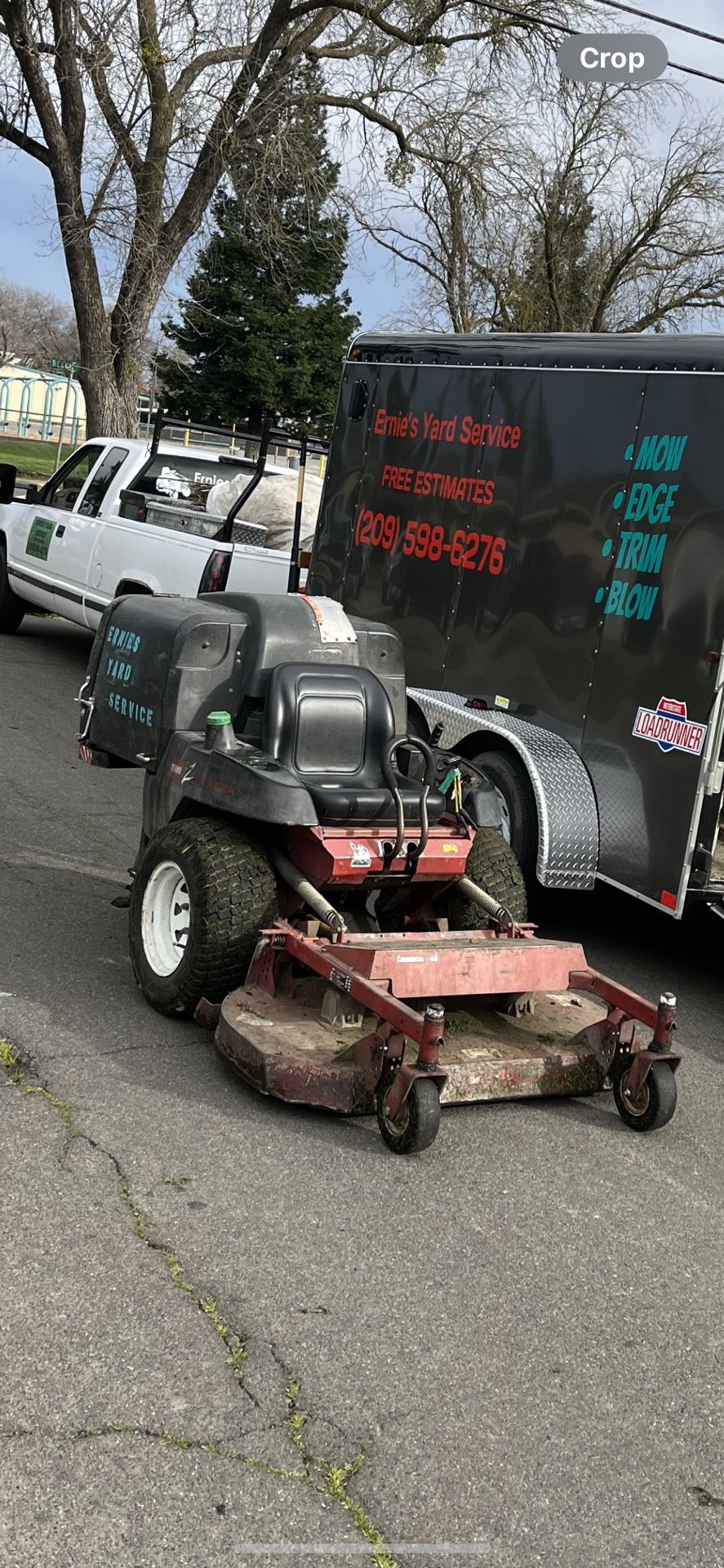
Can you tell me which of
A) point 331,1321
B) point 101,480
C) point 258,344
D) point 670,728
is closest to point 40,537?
point 101,480

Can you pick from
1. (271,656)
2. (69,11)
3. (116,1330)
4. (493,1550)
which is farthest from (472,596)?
(69,11)

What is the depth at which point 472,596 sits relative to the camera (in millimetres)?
8133

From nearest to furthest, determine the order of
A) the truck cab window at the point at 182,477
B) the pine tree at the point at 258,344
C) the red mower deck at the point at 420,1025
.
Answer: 1. the red mower deck at the point at 420,1025
2. the truck cab window at the point at 182,477
3. the pine tree at the point at 258,344

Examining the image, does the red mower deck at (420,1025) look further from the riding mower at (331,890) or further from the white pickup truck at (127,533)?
the white pickup truck at (127,533)

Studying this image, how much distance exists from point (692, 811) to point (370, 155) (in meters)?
17.5

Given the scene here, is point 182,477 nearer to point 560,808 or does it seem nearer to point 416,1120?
point 560,808

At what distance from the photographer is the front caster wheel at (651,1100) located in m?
5.01

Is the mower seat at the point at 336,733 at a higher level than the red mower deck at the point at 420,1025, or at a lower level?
higher

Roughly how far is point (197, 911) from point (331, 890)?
2.30 feet

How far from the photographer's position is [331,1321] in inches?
146

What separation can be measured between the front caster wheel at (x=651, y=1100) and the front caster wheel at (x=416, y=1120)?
0.85 m

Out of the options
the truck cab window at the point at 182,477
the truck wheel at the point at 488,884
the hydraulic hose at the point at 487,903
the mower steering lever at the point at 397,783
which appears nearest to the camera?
the mower steering lever at the point at 397,783

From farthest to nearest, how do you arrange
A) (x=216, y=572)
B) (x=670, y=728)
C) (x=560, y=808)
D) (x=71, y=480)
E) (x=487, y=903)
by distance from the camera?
1. (x=71, y=480)
2. (x=216, y=572)
3. (x=560, y=808)
4. (x=670, y=728)
5. (x=487, y=903)

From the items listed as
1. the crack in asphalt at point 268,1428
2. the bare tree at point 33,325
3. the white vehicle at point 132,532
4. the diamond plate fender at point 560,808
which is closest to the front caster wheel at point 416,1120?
the crack in asphalt at point 268,1428
